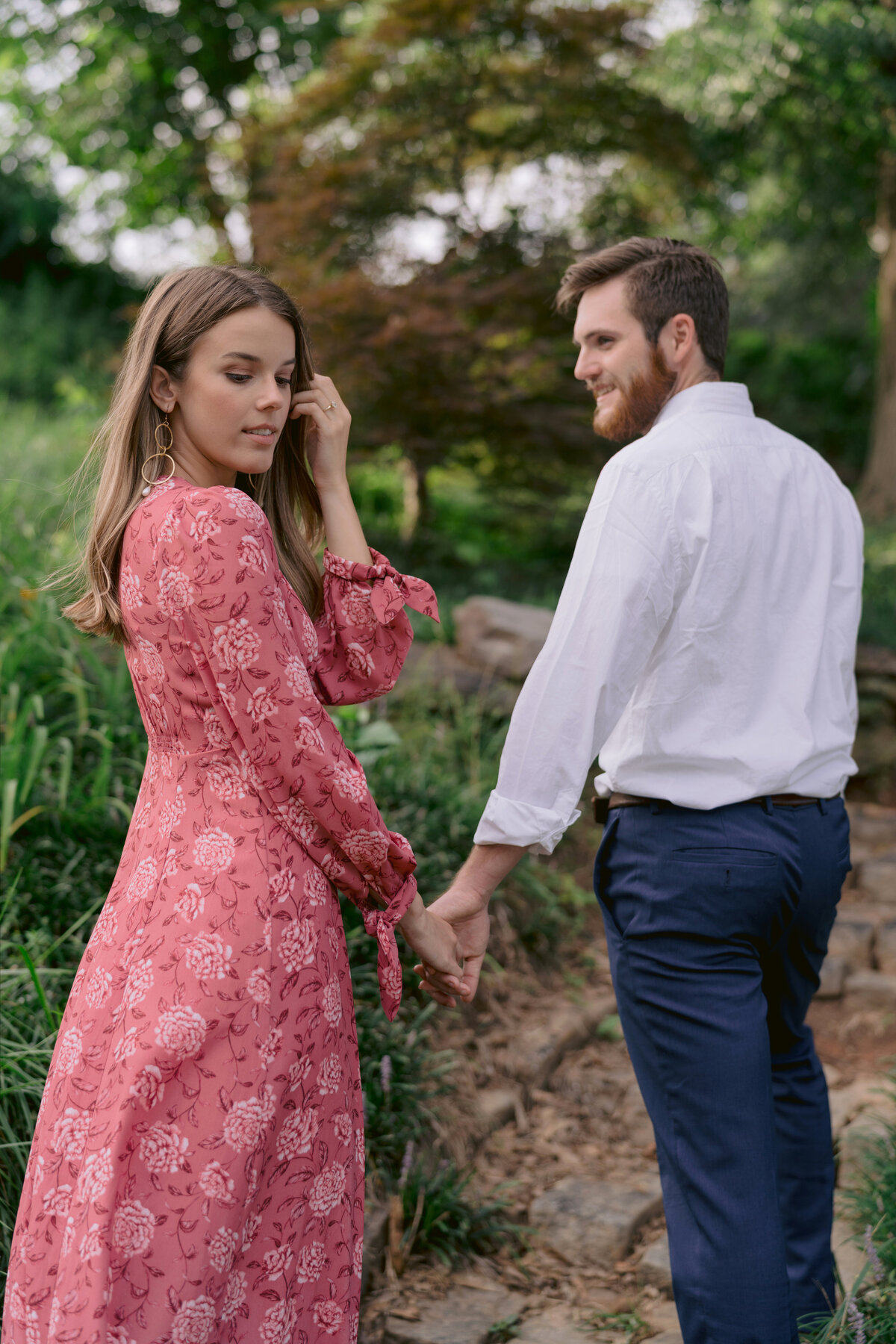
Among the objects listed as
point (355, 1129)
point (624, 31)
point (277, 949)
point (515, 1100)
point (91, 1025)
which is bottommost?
point (515, 1100)

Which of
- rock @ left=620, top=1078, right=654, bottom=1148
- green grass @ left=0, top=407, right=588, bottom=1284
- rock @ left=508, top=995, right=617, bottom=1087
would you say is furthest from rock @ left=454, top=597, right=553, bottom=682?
rock @ left=620, top=1078, right=654, bottom=1148

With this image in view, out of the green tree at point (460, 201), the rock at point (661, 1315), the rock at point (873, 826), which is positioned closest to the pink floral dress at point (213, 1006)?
the rock at point (661, 1315)

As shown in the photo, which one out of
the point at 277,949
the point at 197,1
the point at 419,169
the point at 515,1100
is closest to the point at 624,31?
the point at 419,169

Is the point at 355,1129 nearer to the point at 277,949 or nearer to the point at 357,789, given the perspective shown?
the point at 277,949

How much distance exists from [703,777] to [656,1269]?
1.45m

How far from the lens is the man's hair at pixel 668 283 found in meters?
1.91

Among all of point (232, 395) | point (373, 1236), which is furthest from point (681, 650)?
point (373, 1236)

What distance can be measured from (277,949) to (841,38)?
8381mm

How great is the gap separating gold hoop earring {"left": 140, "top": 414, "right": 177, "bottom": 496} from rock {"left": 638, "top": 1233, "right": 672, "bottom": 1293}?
6.68ft

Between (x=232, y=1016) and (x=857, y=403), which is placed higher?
(x=857, y=403)

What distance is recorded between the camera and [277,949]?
1455mm

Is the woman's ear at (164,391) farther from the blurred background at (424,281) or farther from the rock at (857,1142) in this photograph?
the rock at (857,1142)

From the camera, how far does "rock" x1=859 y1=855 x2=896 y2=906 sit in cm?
459

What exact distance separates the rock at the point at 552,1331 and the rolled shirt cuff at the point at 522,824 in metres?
1.22
